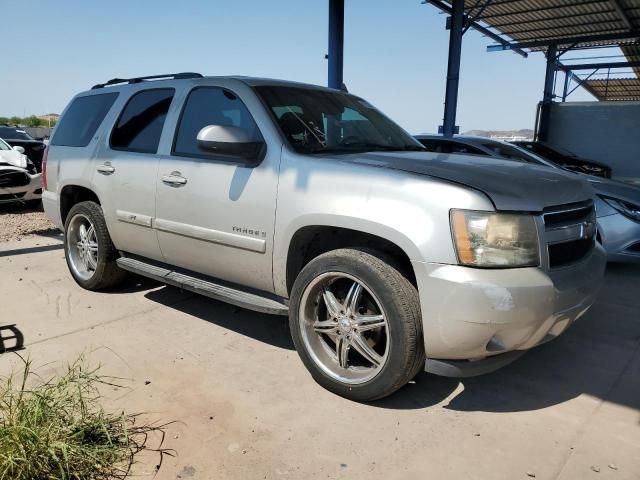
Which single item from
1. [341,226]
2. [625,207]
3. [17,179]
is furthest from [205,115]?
[17,179]

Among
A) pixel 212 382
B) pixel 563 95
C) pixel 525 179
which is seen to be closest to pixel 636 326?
pixel 525 179

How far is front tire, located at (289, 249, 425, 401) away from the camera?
8.40ft

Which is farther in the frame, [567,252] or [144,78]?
[144,78]

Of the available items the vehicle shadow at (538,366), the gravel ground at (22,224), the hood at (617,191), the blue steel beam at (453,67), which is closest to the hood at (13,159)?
the gravel ground at (22,224)

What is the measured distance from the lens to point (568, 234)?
2682 millimetres

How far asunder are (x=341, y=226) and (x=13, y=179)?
8.13m

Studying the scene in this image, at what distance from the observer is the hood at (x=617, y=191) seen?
548 centimetres

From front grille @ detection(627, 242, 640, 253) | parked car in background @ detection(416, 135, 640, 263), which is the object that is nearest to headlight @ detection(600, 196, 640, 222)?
parked car in background @ detection(416, 135, 640, 263)

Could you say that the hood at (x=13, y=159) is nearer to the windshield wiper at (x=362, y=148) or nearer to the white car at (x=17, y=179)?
the white car at (x=17, y=179)

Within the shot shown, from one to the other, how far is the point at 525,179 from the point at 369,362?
4.42 ft

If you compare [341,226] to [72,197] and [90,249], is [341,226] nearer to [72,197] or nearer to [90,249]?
[90,249]

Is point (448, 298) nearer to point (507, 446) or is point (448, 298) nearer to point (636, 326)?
point (507, 446)

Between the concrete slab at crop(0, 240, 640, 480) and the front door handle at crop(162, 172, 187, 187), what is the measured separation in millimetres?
1109

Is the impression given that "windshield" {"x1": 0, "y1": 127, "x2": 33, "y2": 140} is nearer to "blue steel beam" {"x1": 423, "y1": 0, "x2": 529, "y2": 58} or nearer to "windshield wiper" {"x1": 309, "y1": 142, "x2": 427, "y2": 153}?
"blue steel beam" {"x1": 423, "y1": 0, "x2": 529, "y2": 58}
